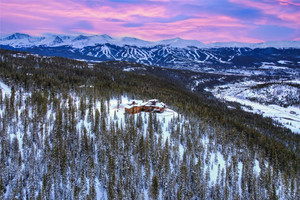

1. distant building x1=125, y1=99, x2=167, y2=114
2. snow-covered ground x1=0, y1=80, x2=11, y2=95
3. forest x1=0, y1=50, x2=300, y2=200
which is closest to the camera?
forest x1=0, y1=50, x2=300, y2=200

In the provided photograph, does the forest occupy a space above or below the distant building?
below

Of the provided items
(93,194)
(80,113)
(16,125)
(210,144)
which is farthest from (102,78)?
(93,194)

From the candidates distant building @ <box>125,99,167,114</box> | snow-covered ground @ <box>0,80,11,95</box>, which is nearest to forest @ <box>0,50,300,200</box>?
distant building @ <box>125,99,167,114</box>

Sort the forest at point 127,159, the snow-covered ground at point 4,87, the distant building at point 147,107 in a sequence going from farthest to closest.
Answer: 1. the snow-covered ground at point 4,87
2. the distant building at point 147,107
3. the forest at point 127,159

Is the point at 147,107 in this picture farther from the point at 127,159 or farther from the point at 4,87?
the point at 4,87

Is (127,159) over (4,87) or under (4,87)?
under

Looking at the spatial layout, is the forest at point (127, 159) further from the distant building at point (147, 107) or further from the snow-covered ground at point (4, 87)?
the snow-covered ground at point (4, 87)

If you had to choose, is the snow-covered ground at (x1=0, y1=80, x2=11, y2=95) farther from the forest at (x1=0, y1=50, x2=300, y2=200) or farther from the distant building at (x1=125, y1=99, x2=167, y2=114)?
the distant building at (x1=125, y1=99, x2=167, y2=114)

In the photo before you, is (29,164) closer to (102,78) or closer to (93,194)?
(93,194)

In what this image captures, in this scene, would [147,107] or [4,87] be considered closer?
[147,107]

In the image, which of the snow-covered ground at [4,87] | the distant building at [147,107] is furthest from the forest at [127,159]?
the snow-covered ground at [4,87]

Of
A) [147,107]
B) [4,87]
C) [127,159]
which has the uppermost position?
[4,87]

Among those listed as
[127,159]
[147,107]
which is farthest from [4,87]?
[127,159]
